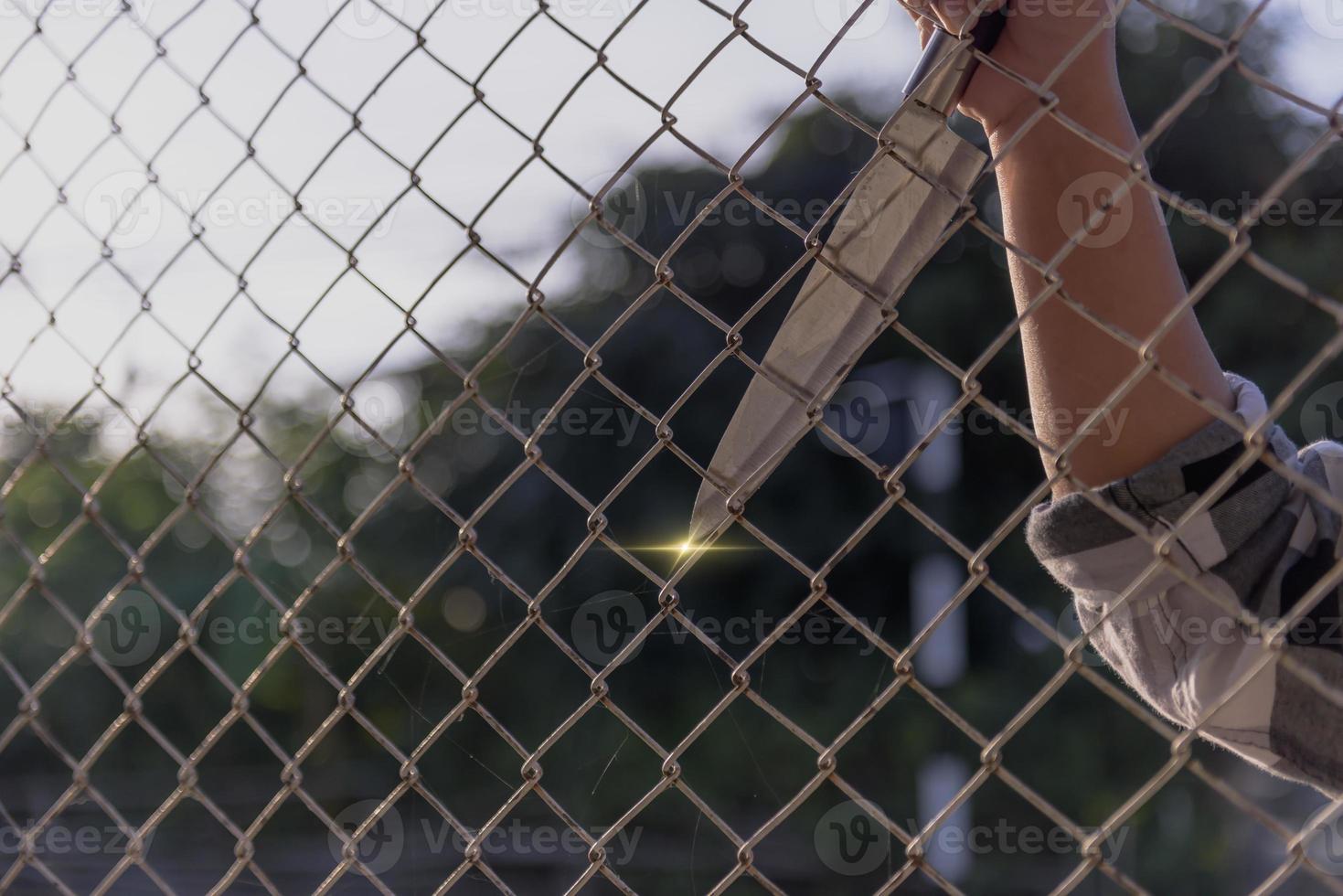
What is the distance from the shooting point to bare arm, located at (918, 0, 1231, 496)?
2.92 feet

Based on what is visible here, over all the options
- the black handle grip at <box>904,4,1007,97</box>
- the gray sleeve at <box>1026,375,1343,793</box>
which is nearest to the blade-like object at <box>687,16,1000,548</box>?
the black handle grip at <box>904,4,1007,97</box>

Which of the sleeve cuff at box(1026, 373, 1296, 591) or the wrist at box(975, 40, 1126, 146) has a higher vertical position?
the wrist at box(975, 40, 1126, 146)

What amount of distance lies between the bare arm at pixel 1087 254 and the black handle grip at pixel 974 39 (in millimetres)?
11

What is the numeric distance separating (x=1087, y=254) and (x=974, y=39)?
209mm

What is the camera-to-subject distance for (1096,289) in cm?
91

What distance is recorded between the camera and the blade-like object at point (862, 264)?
0.90 metres

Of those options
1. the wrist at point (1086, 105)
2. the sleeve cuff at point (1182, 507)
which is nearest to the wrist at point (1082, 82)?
the wrist at point (1086, 105)

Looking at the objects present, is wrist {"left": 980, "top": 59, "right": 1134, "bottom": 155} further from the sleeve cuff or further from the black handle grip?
the sleeve cuff

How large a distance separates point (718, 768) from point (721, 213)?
7.09 ft

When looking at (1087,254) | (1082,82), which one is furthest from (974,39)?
(1087,254)

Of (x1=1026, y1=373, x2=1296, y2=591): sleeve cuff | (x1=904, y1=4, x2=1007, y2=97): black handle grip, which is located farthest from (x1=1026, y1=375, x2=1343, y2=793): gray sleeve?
(x1=904, y1=4, x2=1007, y2=97): black handle grip

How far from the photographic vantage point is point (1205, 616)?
0.91 metres

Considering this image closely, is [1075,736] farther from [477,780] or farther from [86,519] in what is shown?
[86,519]

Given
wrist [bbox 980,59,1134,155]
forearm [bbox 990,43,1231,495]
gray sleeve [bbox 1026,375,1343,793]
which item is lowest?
gray sleeve [bbox 1026,375,1343,793]
